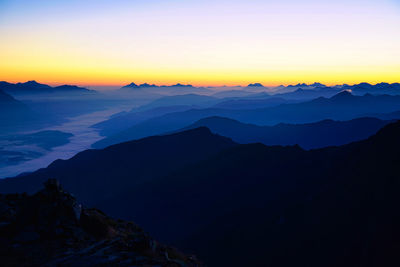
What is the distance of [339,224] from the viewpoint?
64562mm

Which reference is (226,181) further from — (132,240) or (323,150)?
(132,240)

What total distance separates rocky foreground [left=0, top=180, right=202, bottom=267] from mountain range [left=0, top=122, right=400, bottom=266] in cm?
4838

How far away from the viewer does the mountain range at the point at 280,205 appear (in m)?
59.9

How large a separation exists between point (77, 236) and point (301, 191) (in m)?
78.2

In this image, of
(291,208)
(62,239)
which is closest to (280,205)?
(291,208)

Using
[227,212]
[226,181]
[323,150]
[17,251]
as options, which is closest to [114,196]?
[226,181]

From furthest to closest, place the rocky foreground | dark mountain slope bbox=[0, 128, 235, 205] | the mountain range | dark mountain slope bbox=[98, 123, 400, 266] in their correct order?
dark mountain slope bbox=[0, 128, 235, 205] < the mountain range < dark mountain slope bbox=[98, 123, 400, 266] < the rocky foreground

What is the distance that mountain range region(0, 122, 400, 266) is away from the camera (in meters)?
59.9

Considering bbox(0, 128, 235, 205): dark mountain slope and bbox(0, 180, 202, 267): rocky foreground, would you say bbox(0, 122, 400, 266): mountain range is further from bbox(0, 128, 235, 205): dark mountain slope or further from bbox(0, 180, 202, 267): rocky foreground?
bbox(0, 180, 202, 267): rocky foreground

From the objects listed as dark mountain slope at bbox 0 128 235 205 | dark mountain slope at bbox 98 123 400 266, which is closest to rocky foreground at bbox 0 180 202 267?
dark mountain slope at bbox 98 123 400 266

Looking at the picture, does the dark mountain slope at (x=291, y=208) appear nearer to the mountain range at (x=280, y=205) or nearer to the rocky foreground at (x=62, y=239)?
the mountain range at (x=280, y=205)

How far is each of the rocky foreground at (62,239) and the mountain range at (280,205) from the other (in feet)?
159

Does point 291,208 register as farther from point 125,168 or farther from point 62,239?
point 125,168

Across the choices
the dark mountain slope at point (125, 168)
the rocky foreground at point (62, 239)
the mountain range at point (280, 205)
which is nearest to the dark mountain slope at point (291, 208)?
the mountain range at point (280, 205)
